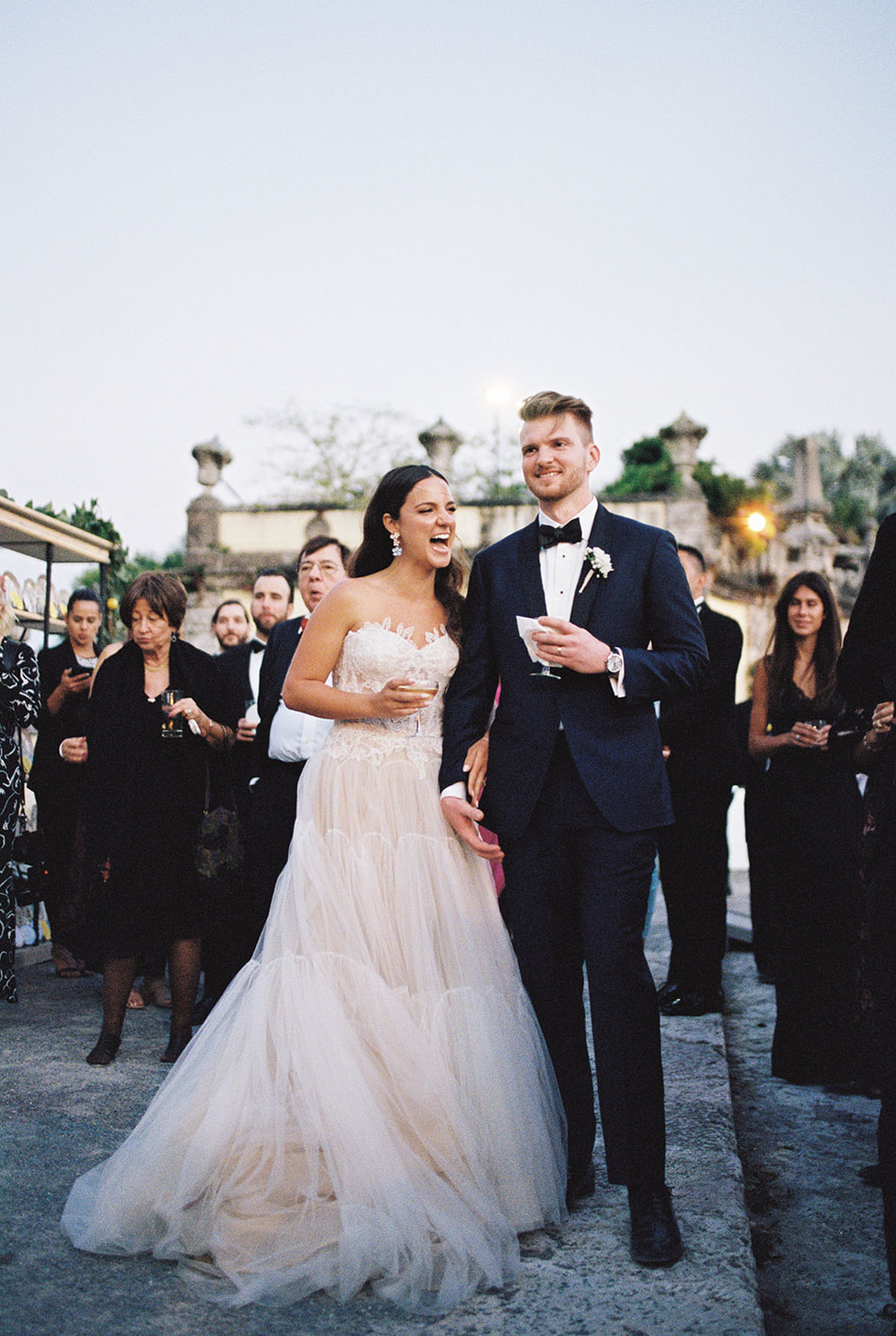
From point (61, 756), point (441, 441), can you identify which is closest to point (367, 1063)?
point (61, 756)

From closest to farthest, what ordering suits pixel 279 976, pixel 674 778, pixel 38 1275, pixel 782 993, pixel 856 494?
pixel 38 1275 < pixel 279 976 < pixel 782 993 < pixel 674 778 < pixel 856 494

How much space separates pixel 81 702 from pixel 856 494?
2076 inches

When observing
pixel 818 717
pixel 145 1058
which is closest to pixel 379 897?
pixel 145 1058

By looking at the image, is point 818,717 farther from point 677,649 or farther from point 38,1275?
point 38,1275

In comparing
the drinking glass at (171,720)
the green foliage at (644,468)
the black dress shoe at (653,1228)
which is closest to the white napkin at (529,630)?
the black dress shoe at (653,1228)

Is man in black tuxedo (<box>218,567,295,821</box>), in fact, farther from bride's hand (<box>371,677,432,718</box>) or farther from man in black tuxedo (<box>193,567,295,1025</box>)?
bride's hand (<box>371,677,432,718</box>)

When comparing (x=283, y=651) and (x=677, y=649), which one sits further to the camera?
(x=283, y=651)

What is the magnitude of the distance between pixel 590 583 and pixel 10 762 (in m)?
3.74

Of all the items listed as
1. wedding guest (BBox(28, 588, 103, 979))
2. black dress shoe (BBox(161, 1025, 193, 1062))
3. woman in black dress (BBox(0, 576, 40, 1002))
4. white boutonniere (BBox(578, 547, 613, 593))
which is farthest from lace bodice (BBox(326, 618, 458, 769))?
wedding guest (BBox(28, 588, 103, 979))


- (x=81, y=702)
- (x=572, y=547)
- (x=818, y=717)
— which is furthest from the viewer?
(x=81, y=702)

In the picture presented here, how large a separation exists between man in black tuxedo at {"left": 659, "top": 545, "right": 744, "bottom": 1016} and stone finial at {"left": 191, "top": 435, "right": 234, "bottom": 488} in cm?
1898

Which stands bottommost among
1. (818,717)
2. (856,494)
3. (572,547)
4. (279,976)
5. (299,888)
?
(279,976)

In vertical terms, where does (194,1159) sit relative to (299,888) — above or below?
below

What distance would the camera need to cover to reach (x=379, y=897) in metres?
3.51
